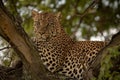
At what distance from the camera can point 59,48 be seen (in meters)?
8.66

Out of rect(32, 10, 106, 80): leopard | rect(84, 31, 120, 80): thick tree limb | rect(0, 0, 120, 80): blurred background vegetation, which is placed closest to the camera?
rect(84, 31, 120, 80): thick tree limb

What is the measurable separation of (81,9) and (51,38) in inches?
134

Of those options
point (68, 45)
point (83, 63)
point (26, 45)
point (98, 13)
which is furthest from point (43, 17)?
point (98, 13)

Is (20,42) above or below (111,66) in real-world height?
above

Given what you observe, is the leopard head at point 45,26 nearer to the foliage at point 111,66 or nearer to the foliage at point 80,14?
the foliage at point 80,14

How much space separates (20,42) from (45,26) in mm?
2301

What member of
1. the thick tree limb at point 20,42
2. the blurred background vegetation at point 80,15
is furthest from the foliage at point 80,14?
the thick tree limb at point 20,42

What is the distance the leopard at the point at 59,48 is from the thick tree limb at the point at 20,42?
1.30 m

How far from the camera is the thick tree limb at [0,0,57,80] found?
6503mm

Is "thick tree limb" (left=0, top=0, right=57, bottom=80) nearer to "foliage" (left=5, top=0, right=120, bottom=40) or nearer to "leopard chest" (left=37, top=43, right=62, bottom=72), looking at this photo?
"leopard chest" (left=37, top=43, right=62, bottom=72)

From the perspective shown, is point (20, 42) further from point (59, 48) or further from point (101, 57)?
point (59, 48)

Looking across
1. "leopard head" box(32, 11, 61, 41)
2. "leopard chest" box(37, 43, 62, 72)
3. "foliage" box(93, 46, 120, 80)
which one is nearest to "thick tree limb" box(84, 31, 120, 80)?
"foliage" box(93, 46, 120, 80)

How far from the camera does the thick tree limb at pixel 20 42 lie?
650 centimetres

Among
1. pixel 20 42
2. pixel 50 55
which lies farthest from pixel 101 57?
pixel 50 55
